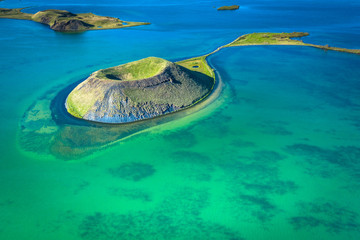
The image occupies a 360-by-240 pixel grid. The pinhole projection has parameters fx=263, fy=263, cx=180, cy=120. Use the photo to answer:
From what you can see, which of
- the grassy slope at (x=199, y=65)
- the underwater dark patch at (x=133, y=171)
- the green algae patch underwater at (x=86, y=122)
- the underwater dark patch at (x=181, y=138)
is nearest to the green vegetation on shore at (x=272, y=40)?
the grassy slope at (x=199, y=65)

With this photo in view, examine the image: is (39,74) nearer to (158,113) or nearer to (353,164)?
(158,113)

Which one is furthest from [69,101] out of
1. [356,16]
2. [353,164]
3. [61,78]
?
[356,16]

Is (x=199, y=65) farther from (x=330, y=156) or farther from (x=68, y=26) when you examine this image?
(x=68, y=26)

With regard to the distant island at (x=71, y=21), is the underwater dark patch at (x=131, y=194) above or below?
below

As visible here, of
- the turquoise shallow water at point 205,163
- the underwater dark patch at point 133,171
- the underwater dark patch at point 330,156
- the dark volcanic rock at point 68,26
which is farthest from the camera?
the dark volcanic rock at point 68,26

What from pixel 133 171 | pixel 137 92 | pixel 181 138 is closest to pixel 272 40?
pixel 137 92

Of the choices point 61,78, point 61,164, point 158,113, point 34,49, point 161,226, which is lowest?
point 161,226

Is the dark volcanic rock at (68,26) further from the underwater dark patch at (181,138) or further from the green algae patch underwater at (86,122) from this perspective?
the underwater dark patch at (181,138)

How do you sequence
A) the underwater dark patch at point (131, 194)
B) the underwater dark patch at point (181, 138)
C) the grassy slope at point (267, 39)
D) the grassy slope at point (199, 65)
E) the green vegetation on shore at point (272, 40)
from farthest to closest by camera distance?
1. the grassy slope at point (267, 39)
2. the green vegetation on shore at point (272, 40)
3. the grassy slope at point (199, 65)
4. the underwater dark patch at point (181, 138)
5. the underwater dark patch at point (131, 194)

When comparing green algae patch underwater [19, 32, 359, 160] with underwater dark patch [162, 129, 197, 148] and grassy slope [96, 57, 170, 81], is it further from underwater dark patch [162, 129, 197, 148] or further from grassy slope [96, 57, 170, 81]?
underwater dark patch [162, 129, 197, 148]
